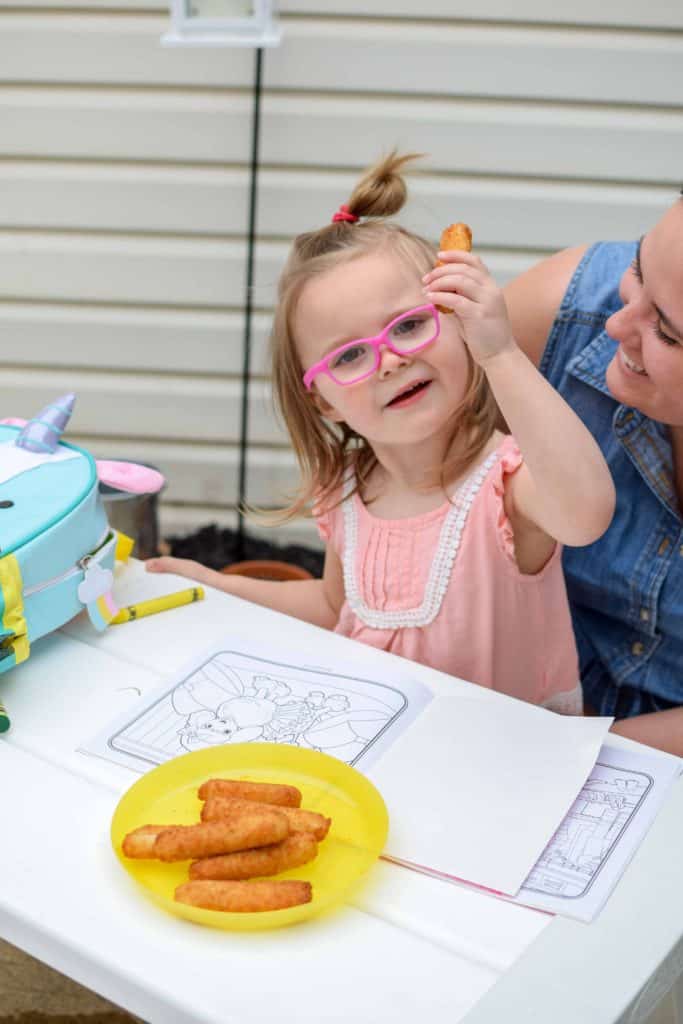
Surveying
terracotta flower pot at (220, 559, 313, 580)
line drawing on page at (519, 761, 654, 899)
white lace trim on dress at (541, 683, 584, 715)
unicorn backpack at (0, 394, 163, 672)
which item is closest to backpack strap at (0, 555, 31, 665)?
unicorn backpack at (0, 394, 163, 672)

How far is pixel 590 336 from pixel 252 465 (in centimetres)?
171

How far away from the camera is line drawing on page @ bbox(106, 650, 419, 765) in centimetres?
129

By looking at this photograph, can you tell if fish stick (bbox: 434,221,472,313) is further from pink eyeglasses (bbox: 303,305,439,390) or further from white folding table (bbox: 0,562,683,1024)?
white folding table (bbox: 0,562,683,1024)

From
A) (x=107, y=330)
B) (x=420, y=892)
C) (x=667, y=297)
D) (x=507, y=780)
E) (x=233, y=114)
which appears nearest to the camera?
(x=420, y=892)

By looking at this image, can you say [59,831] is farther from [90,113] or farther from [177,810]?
[90,113]

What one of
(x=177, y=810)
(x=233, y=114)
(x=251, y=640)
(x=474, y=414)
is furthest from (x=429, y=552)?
(x=233, y=114)

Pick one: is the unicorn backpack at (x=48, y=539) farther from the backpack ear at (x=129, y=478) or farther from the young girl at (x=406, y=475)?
the young girl at (x=406, y=475)

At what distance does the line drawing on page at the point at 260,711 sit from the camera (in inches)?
Answer: 50.7

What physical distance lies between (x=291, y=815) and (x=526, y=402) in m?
0.50

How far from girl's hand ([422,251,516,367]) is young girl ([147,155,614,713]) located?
0.22 m

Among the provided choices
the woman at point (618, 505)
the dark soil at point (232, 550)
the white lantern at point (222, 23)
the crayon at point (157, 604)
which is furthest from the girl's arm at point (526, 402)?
the dark soil at point (232, 550)

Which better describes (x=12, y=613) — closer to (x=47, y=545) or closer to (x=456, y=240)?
(x=47, y=545)

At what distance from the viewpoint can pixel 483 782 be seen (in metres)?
1.22

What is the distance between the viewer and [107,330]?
10.9 feet
